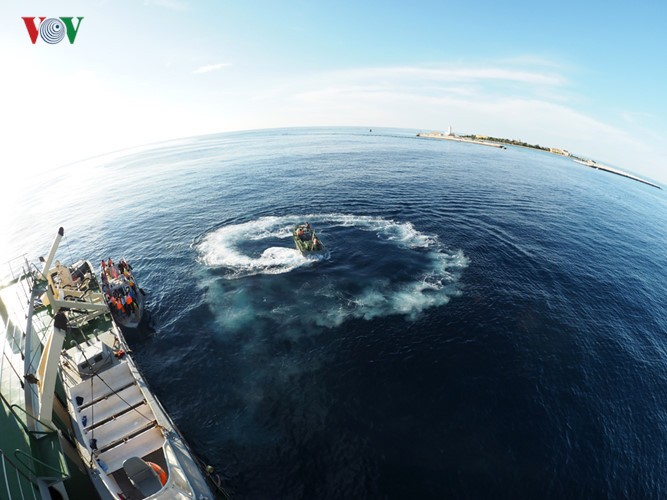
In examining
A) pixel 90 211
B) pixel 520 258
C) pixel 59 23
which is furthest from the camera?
pixel 90 211

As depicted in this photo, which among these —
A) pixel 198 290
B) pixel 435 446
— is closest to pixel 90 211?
pixel 198 290

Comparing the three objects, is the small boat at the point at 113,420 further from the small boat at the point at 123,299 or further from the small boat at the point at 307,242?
the small boat at the point at 307,242

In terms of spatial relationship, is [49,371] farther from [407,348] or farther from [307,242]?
[307,242]

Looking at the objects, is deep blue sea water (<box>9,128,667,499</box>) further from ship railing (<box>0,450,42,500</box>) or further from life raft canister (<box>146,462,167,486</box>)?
ship railing (<box>0,450,42,500</box>)

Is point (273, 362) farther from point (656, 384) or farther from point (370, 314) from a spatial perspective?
point (656, 384)

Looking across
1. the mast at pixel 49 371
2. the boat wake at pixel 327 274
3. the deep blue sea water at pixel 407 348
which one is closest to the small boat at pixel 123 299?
the deep blue sea water at pixel 407 348

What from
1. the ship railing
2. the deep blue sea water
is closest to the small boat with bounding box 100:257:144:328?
the deep blue sea water
